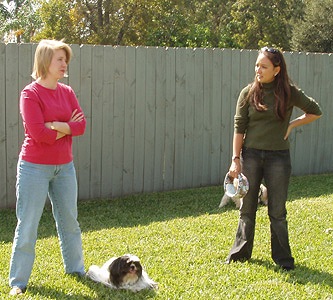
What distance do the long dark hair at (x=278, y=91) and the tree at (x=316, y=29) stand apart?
19.8 meters

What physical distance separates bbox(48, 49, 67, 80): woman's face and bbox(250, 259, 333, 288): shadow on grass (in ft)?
7.67

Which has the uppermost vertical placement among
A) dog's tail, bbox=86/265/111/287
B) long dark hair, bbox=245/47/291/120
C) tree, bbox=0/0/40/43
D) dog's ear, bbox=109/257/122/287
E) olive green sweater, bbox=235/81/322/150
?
tree, bbox=0/0/40/43

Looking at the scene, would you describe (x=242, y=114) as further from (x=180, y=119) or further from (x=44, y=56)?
(x=180, y=119)

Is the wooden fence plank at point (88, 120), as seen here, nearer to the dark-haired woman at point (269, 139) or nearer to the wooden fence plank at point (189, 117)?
the wooden fence plank at point (189, 117)

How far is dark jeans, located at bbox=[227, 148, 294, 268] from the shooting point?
17.5ft

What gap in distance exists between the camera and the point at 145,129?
8.68 m

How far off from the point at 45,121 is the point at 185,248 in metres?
2.05

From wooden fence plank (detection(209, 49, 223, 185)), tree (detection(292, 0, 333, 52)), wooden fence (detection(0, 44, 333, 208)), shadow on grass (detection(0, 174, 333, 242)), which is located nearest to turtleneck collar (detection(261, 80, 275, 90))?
shadow on grass (detection(0, 174, 333, 242))

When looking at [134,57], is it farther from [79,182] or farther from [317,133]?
[317,133]

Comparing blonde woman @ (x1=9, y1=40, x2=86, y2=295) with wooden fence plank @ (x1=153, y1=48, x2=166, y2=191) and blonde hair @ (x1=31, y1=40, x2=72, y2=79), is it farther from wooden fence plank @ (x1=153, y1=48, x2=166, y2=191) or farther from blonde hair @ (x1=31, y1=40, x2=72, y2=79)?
wooden fence plank @ (x1=153, y1=48, x2=166, y2=191)

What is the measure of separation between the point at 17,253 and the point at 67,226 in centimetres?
46

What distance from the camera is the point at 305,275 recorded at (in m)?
5.29

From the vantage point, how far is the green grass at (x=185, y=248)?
15.8 ft

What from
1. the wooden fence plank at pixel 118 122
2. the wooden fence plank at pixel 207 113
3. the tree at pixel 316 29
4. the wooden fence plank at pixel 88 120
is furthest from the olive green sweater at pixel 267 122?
the tree at pixel 316 29
